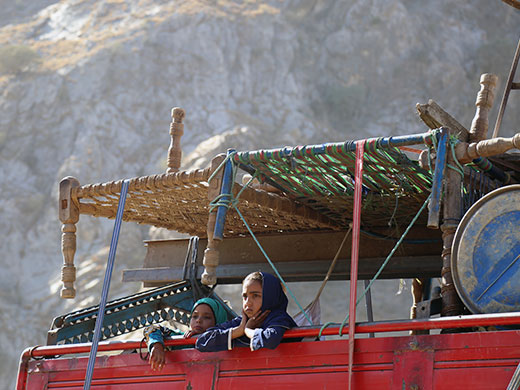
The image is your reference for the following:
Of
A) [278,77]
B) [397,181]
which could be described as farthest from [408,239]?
[278,77]

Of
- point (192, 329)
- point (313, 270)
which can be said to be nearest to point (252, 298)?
point (192, 329)

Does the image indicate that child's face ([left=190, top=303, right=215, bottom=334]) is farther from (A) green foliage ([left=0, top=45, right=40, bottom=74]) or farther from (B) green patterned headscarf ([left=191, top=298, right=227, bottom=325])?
(A) green foliage ([left=0, top=45, right=40, bottom=74])

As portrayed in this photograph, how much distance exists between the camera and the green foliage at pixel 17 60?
28.7m

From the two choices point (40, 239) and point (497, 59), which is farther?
point (497, 59)

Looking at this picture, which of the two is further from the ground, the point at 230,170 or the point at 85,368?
the point at 230,170

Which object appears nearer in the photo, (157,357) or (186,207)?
(157,357)

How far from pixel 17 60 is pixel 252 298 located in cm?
2569

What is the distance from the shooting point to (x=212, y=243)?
18.7ft

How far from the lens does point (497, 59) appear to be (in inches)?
1173

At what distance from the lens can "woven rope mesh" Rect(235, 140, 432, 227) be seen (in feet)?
18.4

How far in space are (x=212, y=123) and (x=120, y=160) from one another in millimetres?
3337

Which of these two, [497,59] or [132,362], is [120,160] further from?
[132,362]

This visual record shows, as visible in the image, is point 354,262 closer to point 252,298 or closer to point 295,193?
point 252,298

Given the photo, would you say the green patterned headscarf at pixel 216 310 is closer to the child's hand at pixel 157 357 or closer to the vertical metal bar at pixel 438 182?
the child's hand at pixel 157 357
